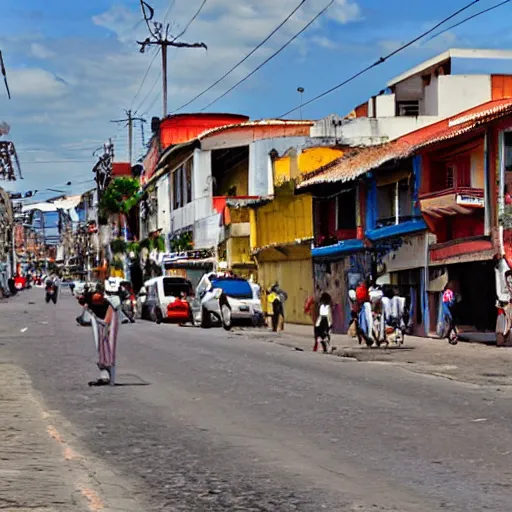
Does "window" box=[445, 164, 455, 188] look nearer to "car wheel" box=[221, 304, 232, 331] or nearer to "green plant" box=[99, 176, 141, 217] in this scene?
"car wheel" box=[221, 304, 232, 331]

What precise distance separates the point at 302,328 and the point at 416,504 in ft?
113

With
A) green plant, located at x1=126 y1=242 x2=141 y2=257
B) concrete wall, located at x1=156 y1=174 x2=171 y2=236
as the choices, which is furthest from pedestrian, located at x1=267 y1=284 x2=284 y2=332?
green plant, located at x1=126 y1=242 x2=141 y2=257

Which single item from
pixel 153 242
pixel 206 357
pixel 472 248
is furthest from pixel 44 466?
pixel 153 242

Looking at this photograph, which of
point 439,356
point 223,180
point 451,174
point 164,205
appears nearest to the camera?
point 439,356

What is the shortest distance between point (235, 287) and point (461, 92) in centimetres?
1456

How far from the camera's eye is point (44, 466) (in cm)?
1048

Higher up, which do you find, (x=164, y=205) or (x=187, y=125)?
(x=187, y=125)

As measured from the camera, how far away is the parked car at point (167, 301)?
46812mm

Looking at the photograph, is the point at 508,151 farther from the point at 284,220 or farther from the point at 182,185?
the point at 182,185

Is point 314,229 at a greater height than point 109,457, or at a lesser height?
greater

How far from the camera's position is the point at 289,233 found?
48594mm

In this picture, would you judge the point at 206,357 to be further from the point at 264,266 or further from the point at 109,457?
the point at 264,266

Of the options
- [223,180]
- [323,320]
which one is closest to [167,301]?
[323,320]

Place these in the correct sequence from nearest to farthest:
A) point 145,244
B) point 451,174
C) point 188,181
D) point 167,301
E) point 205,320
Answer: point 451,174, point 205,320, point 167,301, point 188,181, point 145,244
